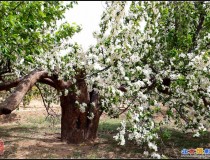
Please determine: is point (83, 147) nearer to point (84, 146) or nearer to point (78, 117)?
point (84, 146)

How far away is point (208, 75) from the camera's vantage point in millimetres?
10156

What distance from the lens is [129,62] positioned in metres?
11.3

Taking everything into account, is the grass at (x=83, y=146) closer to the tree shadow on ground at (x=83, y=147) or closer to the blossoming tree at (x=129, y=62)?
the tree shadow on ground at (x=83, y=147)

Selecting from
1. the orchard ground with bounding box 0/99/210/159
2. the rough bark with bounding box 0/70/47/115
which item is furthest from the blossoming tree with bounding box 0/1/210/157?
the orchard ground with bounding box 0/99/210/159

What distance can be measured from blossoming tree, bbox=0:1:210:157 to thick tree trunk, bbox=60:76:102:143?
0.05 meters

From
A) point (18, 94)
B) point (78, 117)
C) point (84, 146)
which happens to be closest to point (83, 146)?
point (84, 146)

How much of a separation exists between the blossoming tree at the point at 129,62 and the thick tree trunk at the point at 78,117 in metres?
0.05

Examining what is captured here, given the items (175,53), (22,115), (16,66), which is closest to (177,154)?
(175,53)

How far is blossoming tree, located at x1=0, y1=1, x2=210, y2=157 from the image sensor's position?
410 inches

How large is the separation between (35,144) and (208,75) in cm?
818

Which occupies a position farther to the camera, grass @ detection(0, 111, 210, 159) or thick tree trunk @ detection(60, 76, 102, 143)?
thick tree trunk @ detection(60, 76, 102, 143)

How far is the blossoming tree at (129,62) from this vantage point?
10.4 metres

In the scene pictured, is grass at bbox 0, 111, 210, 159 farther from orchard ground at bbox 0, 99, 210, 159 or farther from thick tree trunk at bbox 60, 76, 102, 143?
thick tree trunk at bbox 60, 76, 102, 143

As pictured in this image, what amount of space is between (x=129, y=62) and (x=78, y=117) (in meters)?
4.24
